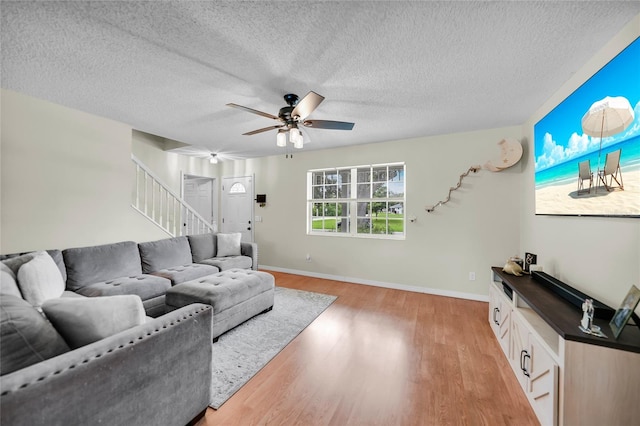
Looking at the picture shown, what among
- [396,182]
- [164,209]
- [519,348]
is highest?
[396,182]

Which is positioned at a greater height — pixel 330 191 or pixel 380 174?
pixel 380 174

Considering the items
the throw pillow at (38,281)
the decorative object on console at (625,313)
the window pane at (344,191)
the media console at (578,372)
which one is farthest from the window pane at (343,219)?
the throw pillow at (38,281)

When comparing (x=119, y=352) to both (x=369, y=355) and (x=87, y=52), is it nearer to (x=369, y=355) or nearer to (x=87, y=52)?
(x=369, y=355)

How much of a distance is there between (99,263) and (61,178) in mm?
1188

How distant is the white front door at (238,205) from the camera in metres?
5.41

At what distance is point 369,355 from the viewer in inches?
84.4

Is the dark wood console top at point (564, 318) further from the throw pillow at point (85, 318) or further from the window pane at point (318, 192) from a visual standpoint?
the window pane at point (318, 192)

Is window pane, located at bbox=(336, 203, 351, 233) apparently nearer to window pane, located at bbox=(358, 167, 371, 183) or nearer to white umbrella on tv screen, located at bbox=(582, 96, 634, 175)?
window pane, located at bbox=(358, 167, 371, 183)

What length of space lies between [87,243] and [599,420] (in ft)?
15.7

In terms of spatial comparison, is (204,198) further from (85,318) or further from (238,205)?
(85,318)

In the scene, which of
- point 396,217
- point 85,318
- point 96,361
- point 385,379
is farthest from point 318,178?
point 96,361

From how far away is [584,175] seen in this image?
178 cm

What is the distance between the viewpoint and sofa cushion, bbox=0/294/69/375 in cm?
85

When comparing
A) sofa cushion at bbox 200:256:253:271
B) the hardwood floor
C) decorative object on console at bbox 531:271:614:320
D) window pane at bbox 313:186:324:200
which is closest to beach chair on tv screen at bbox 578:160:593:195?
decorative object on console at bbox 531:271:614:320
